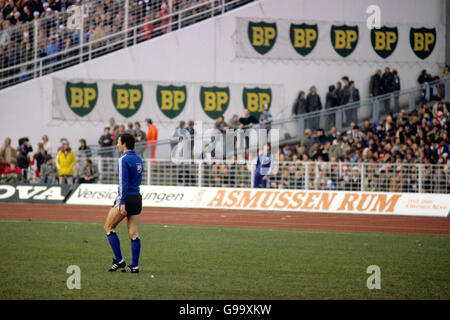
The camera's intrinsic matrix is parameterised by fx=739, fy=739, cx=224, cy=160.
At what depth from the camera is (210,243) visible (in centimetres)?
1536

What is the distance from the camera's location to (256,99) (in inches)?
1270

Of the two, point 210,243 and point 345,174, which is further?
point 345,174

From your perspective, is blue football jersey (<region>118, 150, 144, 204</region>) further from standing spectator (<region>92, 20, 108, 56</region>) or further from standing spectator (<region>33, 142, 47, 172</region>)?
standing spectator (<region>92, 20, 108, 56</region>)

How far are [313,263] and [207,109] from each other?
19785mm

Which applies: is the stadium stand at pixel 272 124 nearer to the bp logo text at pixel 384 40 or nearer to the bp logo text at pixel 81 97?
the bp logo text at pixel 81 97

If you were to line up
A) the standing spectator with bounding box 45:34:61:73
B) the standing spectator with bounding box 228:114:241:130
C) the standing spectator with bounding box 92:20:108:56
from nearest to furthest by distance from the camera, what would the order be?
the standing spectator with bounding box 228:114:241:130, the standing spectator with bounding box 45:34:61:73, the standing spectator with bounding box 92:20:108:56

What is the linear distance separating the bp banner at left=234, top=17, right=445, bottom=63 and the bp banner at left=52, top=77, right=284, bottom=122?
69.7 inches

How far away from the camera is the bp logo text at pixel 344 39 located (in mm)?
33156

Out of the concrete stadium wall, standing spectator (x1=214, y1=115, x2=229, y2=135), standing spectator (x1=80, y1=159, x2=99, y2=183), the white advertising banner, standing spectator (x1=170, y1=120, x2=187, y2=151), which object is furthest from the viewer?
the concrete stadium wall

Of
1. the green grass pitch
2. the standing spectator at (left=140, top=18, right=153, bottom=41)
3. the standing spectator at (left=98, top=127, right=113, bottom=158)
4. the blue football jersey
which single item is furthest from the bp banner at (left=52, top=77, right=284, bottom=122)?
the blue football jersey

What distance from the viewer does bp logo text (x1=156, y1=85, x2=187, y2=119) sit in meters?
31.4

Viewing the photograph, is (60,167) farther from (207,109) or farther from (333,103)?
(333,103)

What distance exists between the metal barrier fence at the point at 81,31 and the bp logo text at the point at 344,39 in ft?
16.0
